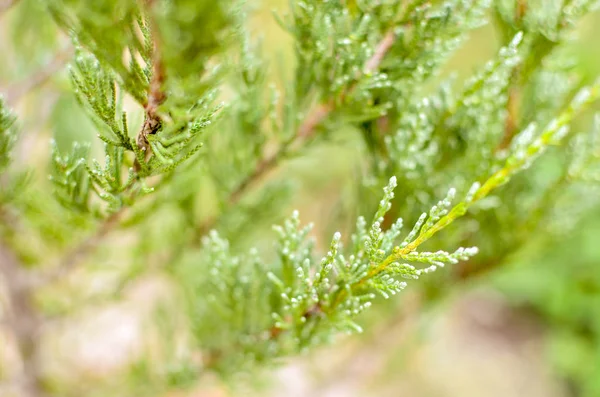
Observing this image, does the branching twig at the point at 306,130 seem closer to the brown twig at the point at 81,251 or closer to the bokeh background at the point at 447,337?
the brown twig at the point at 81,251

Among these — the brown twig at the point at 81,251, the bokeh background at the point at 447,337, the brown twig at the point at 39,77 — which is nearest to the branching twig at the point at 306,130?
the brown twig at the point at 81,251

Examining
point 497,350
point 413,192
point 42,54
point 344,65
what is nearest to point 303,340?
point 413,192

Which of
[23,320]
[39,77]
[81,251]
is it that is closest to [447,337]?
[23,320]

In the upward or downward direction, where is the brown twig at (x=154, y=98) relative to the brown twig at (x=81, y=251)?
upward

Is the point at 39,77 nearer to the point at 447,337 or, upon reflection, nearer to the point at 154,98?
the point at 154,98

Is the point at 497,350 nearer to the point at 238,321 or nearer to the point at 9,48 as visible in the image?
the point at 238,321

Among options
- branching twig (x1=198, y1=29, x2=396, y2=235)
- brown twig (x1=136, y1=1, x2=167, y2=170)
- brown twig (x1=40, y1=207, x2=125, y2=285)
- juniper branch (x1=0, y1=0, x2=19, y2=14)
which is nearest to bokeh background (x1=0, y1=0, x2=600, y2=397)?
brown twig (x1=40, y1=207, x2=125, y2=285)
